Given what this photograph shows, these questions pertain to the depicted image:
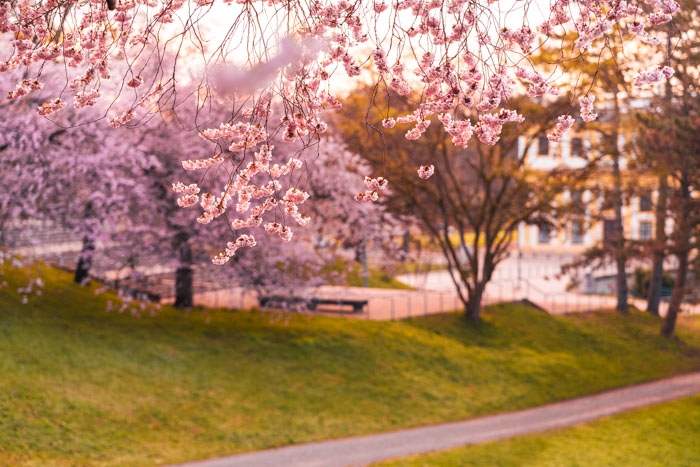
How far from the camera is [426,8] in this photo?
7121mm

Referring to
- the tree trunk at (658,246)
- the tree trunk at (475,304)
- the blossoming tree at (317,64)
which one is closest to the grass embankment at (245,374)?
the tree trunk at (475,304)

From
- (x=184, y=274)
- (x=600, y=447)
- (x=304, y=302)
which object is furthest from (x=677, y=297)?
(x=184, y=274)

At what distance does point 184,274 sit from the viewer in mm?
23344

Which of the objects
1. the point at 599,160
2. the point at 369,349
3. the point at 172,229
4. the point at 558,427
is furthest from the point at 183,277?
the point at 599,160

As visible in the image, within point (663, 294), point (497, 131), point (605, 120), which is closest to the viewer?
point (497, 131)

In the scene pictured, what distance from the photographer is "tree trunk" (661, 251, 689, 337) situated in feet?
89.2

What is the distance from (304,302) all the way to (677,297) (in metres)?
13.1

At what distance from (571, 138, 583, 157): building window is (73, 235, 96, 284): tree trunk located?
16.6 metres

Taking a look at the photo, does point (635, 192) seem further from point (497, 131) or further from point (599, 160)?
point (497, 131)

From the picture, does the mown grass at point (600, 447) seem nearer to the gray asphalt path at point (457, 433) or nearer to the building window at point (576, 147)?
the gray asphalt path at point (457, 433)

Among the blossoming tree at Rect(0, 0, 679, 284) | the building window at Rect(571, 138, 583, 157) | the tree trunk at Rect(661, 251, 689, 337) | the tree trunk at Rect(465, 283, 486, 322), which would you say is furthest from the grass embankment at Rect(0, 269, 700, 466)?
the blossoming tree at Rect(0, 0, 679, 284)

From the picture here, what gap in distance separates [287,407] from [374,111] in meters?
11.1

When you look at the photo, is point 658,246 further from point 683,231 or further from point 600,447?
point 600,447

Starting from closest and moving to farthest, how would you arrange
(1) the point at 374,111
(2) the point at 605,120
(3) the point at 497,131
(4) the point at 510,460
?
(3) the point at 497,131 < (4) the point at 510,460 < (1) the point at 374,111 < (2) the point at 605,120
